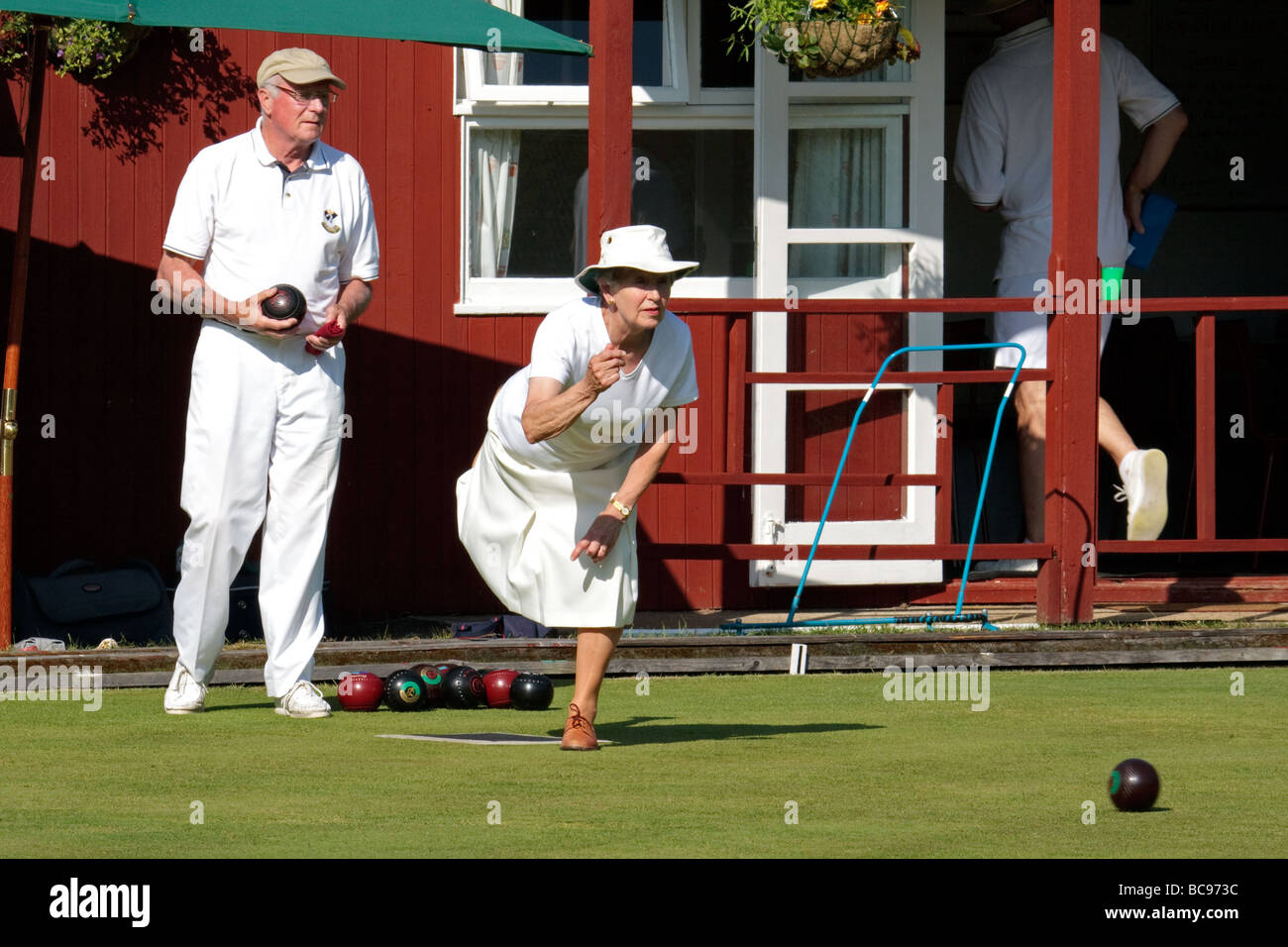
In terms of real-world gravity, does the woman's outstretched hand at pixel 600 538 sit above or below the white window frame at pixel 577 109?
below

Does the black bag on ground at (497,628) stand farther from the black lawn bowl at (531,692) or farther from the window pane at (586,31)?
the window pane at (586,31)

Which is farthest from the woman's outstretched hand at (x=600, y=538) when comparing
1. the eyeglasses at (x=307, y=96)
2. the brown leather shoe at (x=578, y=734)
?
the eyeglasses at (x=307, y=96)

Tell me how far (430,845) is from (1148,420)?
8339 mm

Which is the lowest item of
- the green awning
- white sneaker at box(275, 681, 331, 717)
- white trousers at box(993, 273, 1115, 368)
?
white sneaker at box(275, 681, 331, 717)

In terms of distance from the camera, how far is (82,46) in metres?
9.56

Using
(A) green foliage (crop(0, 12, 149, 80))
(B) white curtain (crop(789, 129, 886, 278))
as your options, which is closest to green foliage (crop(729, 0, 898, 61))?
(B) white curtain (crop(789, 129, 886, 278))

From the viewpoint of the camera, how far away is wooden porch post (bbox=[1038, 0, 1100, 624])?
8773 millimetres

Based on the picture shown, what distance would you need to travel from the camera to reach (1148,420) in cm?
1194

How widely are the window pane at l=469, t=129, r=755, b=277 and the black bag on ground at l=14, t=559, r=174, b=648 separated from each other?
2.19 metres

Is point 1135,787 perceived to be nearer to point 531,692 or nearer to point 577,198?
point 531,692

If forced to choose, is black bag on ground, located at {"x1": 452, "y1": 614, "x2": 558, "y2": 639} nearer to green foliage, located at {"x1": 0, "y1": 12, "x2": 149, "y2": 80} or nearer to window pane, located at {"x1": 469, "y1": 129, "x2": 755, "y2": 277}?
window pane, located at {"x1": 469, "y1": 129, "x2": 755, "y2": 277}

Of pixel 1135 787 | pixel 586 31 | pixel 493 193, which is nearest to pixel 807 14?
pixel 586 31

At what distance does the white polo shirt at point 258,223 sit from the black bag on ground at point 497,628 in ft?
8.21

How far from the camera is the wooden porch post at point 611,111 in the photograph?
28.0 ft
